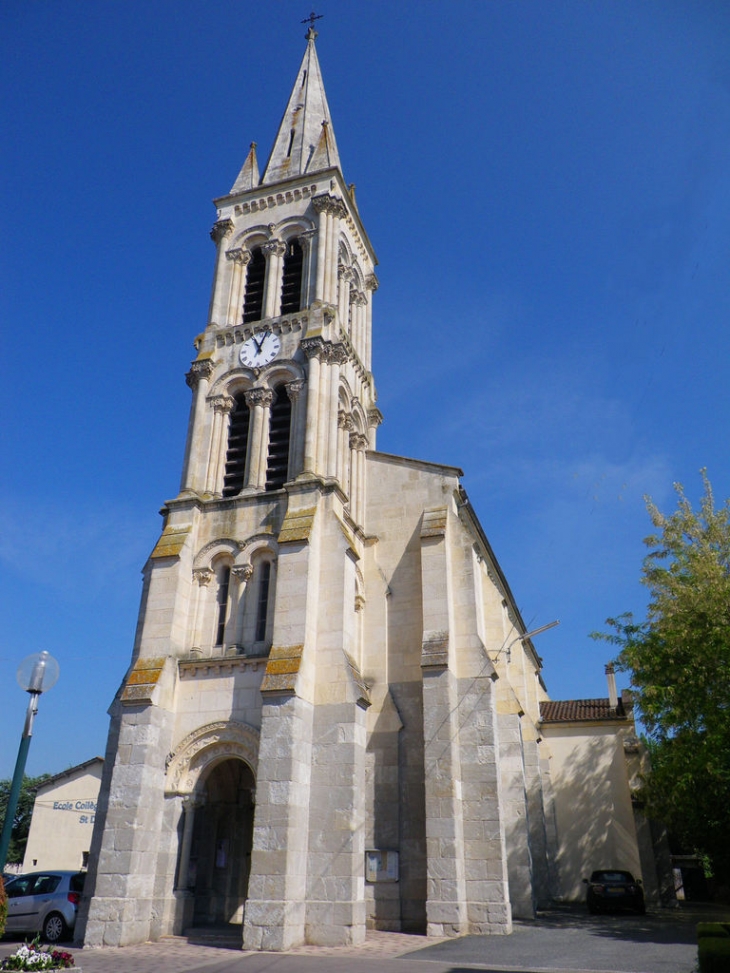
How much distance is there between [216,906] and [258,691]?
611 centimetres

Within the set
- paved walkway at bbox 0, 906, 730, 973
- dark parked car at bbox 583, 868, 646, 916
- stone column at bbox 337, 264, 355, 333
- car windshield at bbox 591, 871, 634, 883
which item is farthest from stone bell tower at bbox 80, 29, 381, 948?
car windshield at bbox 591, 871, 634, 883

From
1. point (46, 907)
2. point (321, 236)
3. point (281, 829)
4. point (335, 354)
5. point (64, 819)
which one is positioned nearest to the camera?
point (281, 829)

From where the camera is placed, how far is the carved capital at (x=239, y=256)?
26406 millimetres

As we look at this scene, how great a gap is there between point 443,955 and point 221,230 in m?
23.7

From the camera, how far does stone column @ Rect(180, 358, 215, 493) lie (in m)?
21.8

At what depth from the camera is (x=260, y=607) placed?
19.2 m

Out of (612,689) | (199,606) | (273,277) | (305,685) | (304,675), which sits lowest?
(305,685)

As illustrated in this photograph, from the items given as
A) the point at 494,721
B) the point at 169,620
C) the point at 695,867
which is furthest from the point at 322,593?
the point at 695,867

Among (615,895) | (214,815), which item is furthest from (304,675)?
(615,895)

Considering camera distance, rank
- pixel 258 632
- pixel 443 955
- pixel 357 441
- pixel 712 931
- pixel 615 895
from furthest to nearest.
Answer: pixel 357 441 → pixel 615 895 → pixel 258 632 → pixel 443 955 → pixel 712 931

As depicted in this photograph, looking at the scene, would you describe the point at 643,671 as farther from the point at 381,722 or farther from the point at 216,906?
the point at 216,906

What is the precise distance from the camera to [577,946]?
1436 centimetres

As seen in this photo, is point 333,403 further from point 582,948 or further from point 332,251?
point 582,948

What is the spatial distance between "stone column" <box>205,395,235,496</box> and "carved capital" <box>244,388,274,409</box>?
2.71ft
